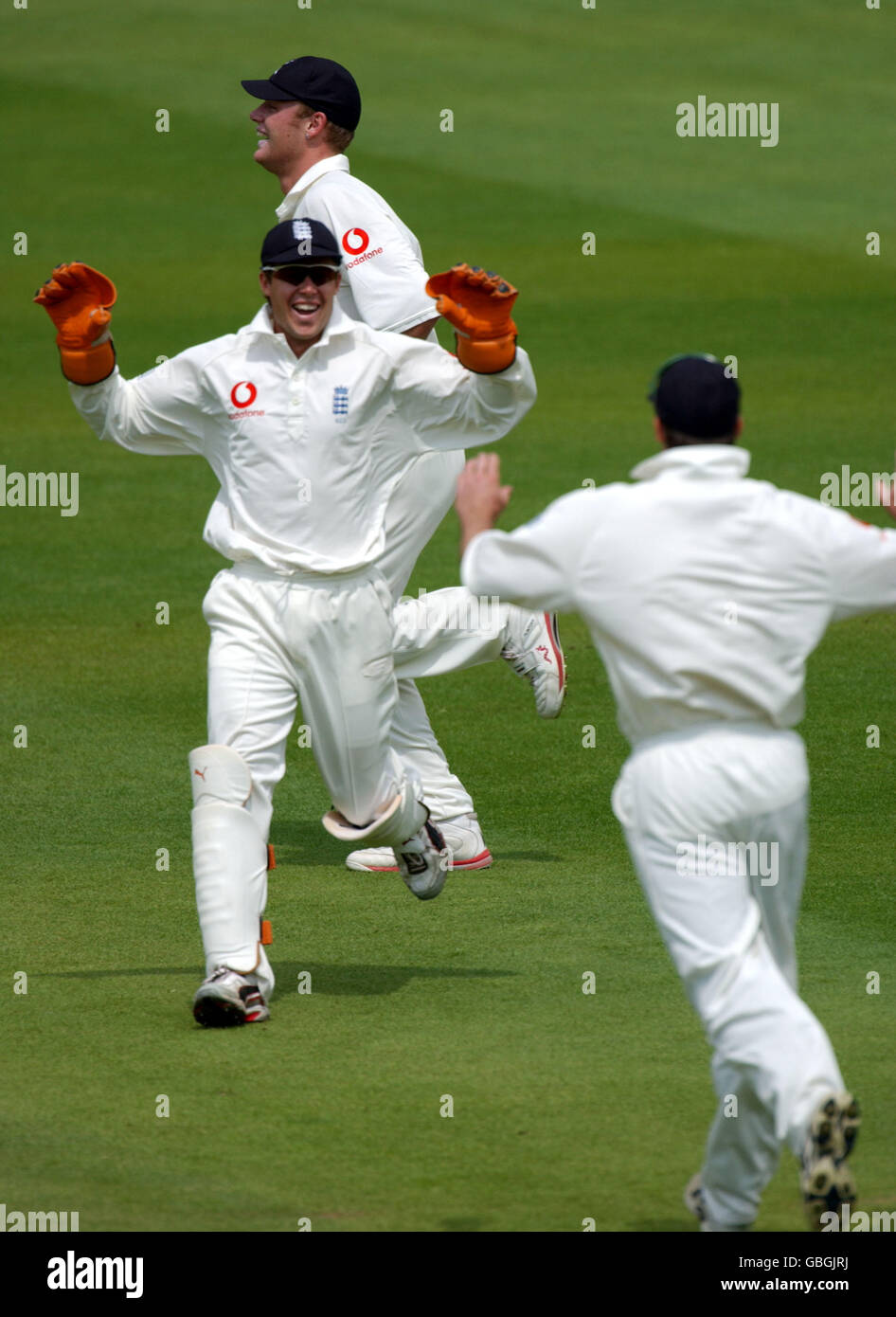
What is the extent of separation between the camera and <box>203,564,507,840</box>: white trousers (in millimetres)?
7273

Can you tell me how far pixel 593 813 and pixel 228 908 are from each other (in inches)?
113

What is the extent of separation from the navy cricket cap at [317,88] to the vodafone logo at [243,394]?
1.91 metres

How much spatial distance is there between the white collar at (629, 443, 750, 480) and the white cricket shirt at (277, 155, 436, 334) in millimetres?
3715

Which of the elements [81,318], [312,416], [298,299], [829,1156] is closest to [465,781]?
[312,416]

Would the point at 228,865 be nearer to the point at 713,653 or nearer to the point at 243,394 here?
the point at 243,394

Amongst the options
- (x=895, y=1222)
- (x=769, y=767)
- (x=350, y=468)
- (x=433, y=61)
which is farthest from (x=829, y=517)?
(x=433, y=61)

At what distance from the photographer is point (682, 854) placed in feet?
16.7

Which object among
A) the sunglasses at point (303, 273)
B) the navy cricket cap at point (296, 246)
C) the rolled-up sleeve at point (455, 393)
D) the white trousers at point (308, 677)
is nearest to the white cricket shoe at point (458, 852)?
the white trousers at point (308, 677)

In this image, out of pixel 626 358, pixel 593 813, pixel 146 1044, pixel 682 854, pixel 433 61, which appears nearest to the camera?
pixel 682 854

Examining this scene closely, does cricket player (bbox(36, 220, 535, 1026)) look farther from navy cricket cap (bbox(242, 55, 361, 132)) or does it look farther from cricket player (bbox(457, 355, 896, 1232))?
cricket player (bbox(457, 355, 896, 1232))

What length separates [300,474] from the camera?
734 centimetres

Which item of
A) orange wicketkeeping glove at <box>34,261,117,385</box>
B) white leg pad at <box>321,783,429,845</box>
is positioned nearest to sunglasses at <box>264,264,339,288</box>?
orange wicketkeeping glove at <box>34,261,117,385</box>

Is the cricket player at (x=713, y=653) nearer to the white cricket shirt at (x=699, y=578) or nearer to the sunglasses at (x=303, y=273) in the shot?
the white cricket shirt at (x=699, y=578)
